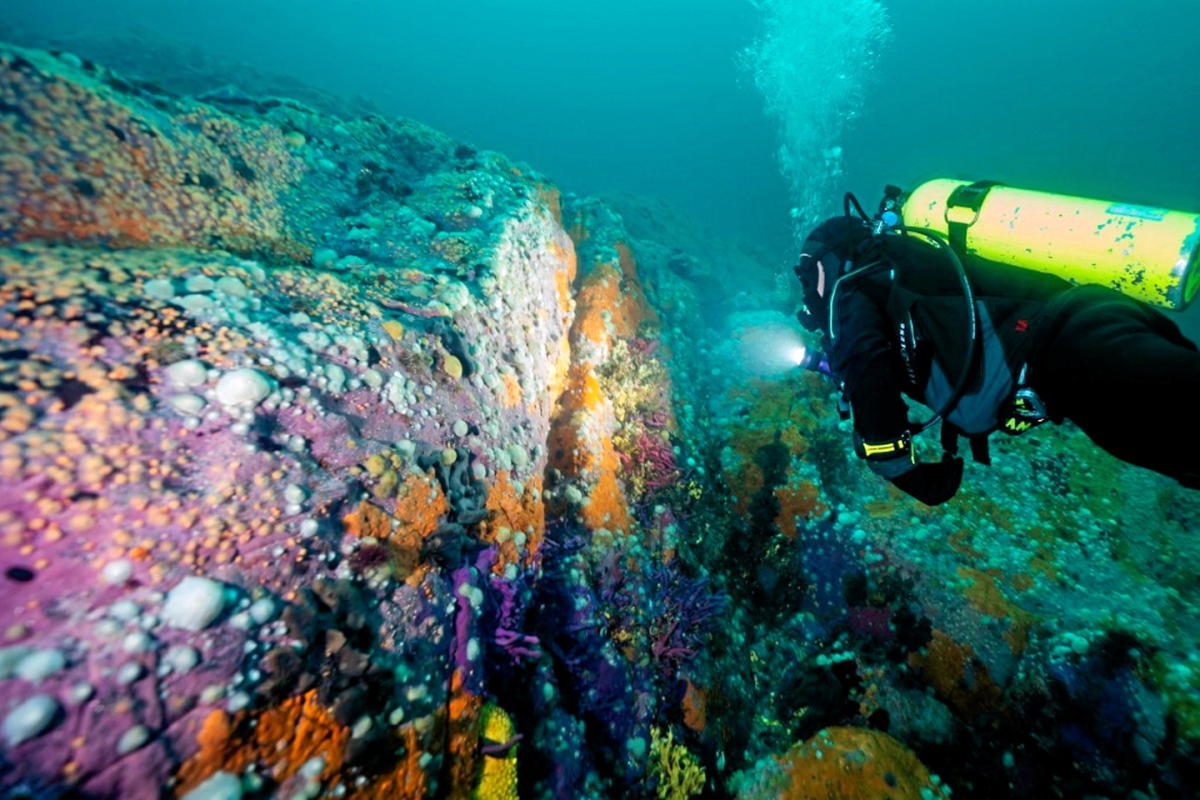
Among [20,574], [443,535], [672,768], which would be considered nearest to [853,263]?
[443,535]

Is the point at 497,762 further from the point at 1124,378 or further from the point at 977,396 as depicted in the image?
the point at 1124,378

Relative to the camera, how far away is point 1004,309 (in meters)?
2.58

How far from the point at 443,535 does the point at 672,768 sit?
104 inches

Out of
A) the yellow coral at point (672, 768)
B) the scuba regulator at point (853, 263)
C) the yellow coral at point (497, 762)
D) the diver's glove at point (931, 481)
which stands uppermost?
the scuba regulator at point (853, 263)

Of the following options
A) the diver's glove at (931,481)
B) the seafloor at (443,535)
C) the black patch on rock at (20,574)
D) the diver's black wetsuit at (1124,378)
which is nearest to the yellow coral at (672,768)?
the seafloor at (443,535)

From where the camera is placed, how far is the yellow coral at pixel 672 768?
12.0ft

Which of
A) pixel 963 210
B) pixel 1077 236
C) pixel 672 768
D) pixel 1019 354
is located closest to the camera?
pixel 1019 354

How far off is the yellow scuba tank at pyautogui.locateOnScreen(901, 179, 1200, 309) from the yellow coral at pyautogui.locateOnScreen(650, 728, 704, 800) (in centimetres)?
414

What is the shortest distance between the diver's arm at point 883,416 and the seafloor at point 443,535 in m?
2.44

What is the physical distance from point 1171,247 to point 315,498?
4.53 metres

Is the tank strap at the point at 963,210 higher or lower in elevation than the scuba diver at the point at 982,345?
higher

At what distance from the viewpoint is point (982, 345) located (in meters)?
2.58

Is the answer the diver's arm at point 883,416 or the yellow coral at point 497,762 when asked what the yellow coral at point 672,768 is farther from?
the diver's arm at point 883,416

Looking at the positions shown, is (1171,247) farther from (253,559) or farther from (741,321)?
(741,321)
